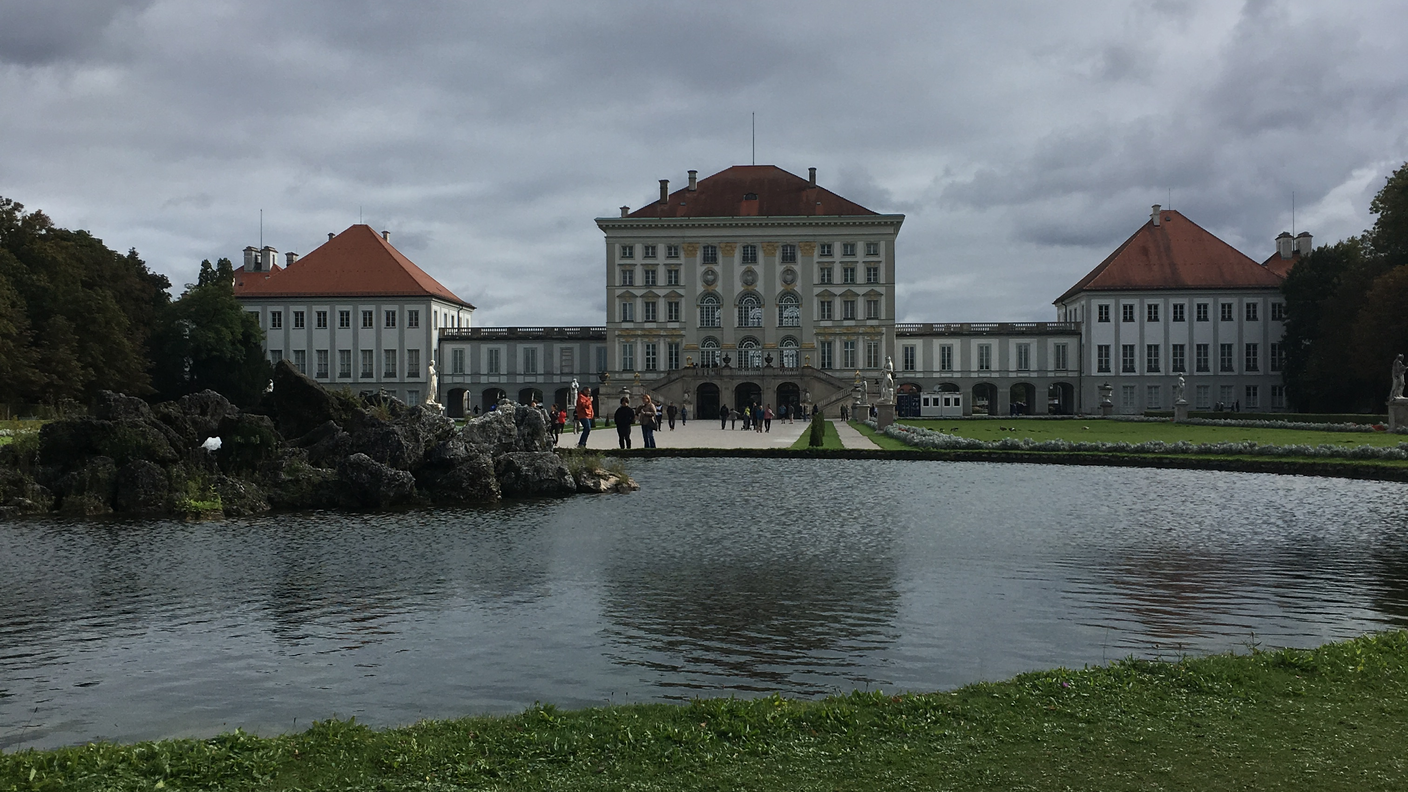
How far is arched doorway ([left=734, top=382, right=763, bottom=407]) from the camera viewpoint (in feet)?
246

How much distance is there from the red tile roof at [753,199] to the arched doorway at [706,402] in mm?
12835

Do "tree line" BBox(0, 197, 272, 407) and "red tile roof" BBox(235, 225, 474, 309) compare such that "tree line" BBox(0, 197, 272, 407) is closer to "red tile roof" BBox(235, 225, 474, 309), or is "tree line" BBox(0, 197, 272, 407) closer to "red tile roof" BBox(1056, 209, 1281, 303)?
"red tile roof" BBox(235, 225, 474, 309)

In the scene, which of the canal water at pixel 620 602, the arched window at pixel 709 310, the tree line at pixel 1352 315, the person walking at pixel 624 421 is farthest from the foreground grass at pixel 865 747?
the arched window at pixel 709 310

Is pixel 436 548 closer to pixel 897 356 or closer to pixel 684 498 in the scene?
pixel 684 498

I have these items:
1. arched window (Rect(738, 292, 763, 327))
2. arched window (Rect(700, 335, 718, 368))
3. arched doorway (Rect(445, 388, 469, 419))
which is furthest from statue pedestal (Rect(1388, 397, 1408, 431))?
arched doorway (Rect(445, 388, 469, 419))

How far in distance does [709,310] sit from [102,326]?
4002 cm

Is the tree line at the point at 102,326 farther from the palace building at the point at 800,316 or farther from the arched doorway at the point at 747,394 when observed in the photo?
the arched doorway at the point at 747,394

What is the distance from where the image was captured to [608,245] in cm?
7944

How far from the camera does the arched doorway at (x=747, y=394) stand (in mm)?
74875

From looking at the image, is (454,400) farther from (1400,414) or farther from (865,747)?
(865,747)

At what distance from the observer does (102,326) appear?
51500 millimetres

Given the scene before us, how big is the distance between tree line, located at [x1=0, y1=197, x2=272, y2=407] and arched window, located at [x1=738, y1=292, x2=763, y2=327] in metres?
32.2

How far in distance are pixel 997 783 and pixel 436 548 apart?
9146mm

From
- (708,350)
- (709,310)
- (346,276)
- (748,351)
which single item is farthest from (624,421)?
(346,276)
